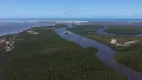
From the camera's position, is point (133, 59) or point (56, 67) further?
point (133, 59)

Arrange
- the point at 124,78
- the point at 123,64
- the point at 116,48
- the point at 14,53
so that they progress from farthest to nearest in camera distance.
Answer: the point at 116,48, the point at 14,53, the point at 123,64, the point at 124,78

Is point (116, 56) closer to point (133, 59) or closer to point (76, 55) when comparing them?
point (133, 59)

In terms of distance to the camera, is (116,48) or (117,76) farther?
(116,48)

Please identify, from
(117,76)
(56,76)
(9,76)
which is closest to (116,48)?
(117,76)

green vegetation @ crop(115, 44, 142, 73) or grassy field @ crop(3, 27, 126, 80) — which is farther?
green vegetation @ crop(115, 44, 142, 73)

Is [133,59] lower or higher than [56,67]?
higher

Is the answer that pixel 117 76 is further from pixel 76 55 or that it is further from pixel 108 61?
pixel 76 55

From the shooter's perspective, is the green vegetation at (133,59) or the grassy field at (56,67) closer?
the grassy field at (56,67)

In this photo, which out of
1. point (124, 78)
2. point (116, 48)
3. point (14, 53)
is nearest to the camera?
point (124, 78)

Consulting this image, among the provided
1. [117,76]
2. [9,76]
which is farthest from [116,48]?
[9,76]
